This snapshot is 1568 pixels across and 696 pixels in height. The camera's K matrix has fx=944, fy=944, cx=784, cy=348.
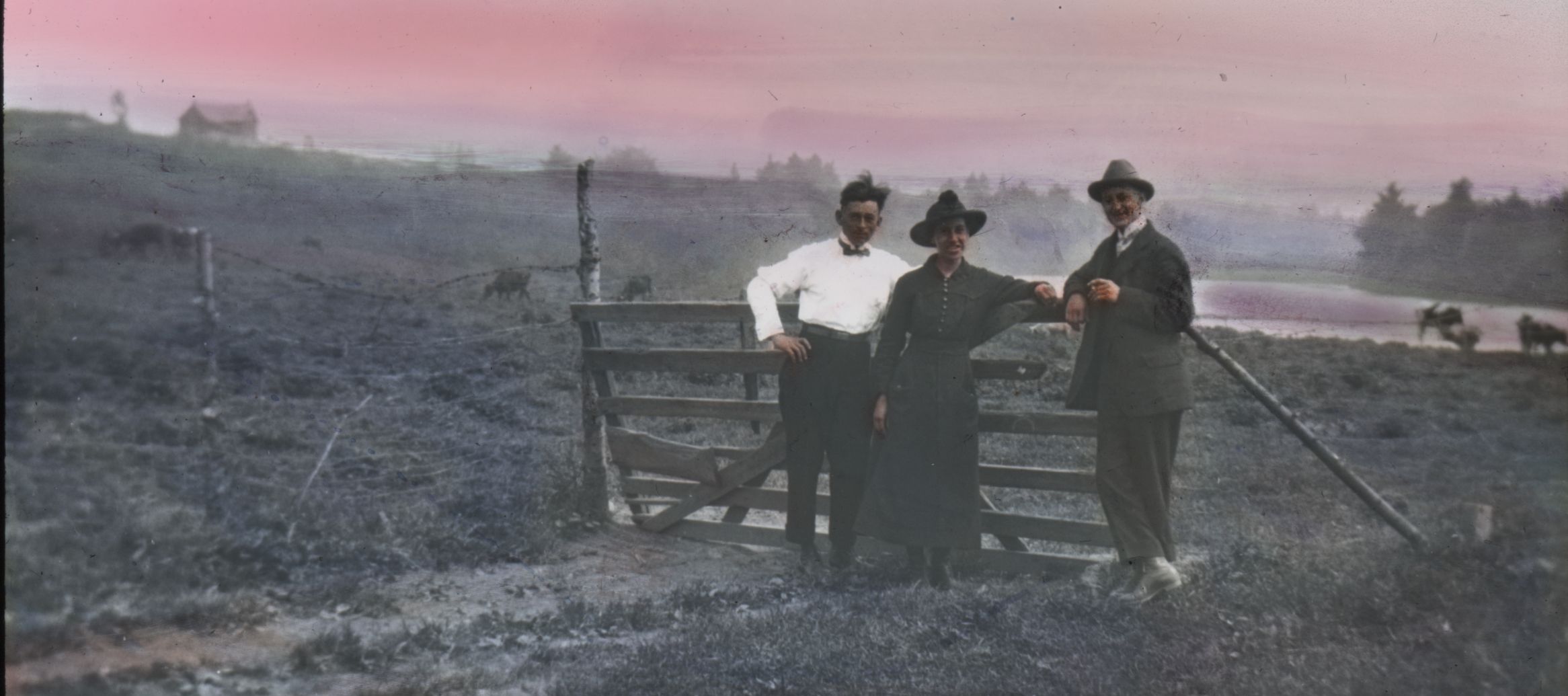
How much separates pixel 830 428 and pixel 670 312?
132 cm

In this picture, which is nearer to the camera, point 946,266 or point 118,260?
point 946,266

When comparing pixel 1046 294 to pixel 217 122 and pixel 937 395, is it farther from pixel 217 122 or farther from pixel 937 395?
pixel 217 122

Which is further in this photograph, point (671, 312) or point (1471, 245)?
point (671, 312)

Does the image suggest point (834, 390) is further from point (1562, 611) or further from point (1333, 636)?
point (1562, 611)

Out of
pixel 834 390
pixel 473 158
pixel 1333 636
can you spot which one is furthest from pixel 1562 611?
pixel 473 158

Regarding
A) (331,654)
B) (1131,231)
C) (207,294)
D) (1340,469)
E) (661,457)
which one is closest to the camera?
(331,654)

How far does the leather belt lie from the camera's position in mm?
5098

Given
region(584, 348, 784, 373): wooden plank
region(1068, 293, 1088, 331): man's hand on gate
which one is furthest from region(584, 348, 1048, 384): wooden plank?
region(1068, 293, 1088, 331): man's hand on gate

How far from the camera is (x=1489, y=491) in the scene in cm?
541

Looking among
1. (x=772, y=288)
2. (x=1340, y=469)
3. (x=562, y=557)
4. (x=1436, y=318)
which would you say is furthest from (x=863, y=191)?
(x=1436, y=318)

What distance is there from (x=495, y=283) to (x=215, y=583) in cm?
528

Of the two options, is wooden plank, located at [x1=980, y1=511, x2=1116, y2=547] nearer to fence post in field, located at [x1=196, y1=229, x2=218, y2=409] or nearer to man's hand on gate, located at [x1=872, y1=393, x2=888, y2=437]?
man's hand on gate, located at [x1=872, y1=393, x2=888, y2=437]

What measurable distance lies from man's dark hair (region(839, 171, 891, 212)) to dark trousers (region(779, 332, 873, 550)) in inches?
29.6

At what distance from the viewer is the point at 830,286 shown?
508 centimetres
